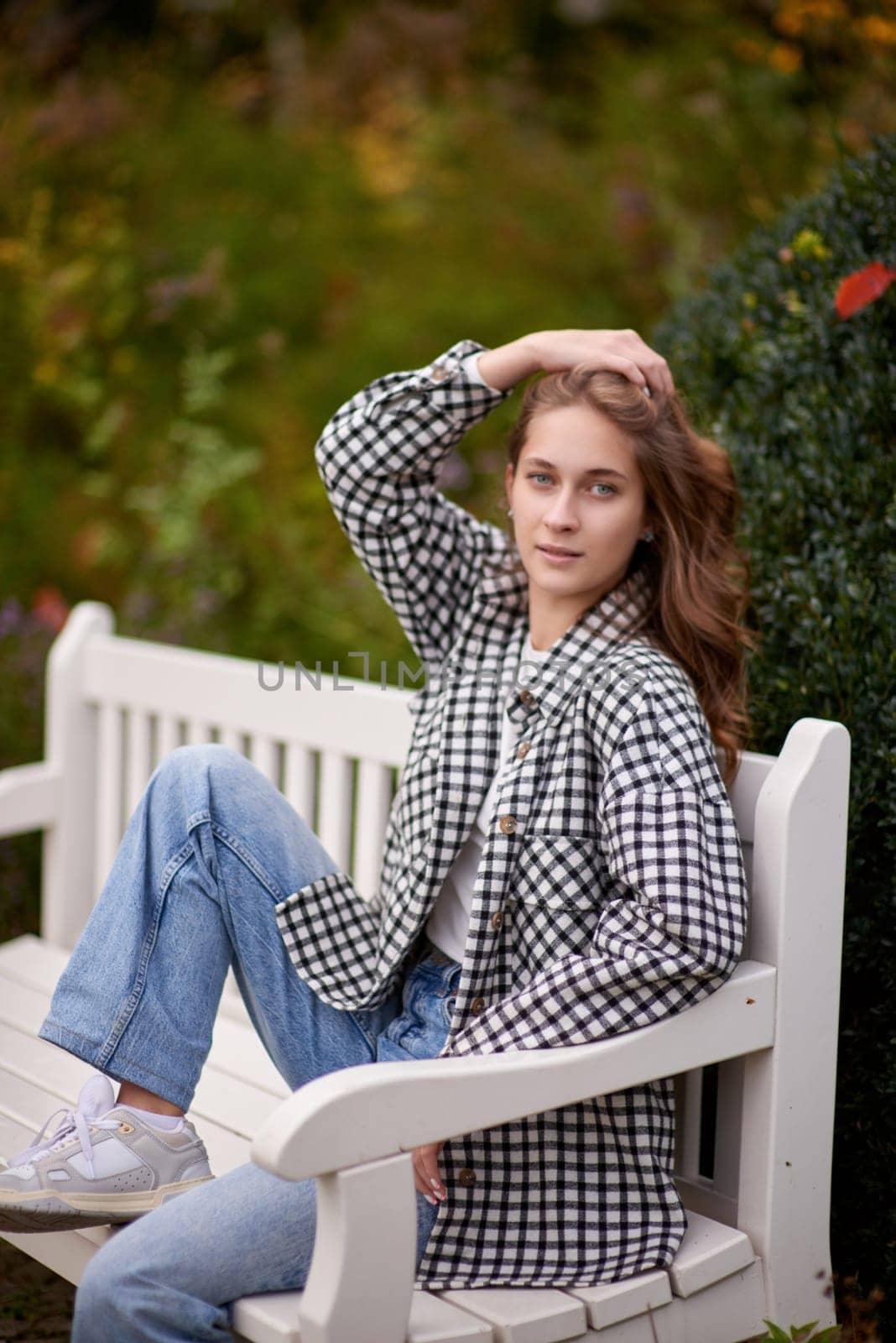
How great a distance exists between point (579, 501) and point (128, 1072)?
3.71ft

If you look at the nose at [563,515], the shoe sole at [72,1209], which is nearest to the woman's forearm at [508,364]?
the nose at [563,515]

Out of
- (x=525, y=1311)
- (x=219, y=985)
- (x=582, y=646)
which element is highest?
(x=582, y=646)

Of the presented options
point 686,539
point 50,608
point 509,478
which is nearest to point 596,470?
point 686,539

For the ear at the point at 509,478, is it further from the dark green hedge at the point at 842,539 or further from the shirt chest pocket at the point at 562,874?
the shirt chest pocket at the point at 562,874

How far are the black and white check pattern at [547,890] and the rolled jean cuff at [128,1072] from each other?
0.28 metres

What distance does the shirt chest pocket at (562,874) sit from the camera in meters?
2.04

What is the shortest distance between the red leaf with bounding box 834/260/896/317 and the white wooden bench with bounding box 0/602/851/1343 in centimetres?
80

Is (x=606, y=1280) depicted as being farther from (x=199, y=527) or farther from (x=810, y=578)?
(x=199, y=527)

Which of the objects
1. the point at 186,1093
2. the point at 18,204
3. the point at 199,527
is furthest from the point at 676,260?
the point at 186,1093

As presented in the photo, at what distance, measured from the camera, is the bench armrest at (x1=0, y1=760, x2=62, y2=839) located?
3.20 m

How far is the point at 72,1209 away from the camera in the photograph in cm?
194

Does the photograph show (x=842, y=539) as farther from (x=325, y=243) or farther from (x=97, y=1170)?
(x=325, y=243)

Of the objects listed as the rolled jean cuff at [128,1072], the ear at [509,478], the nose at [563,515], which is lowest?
the rolled jean cuff at [128,1072]

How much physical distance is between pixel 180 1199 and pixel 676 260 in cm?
424
